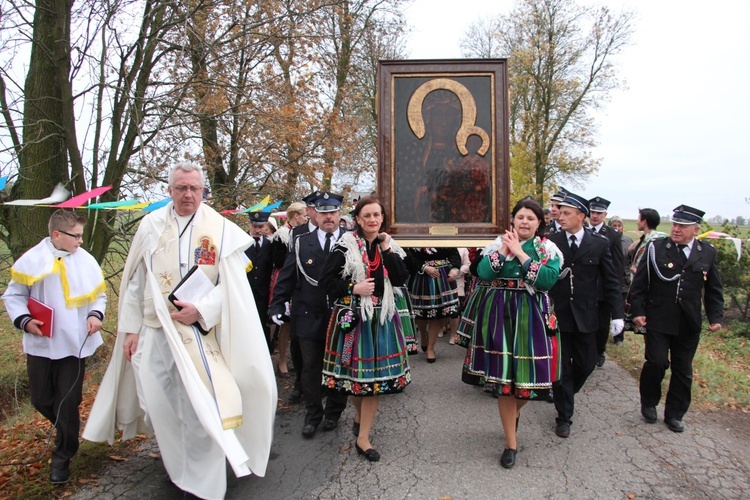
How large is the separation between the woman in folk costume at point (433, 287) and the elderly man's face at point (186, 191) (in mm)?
3642

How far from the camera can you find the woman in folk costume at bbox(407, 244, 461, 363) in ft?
22.5

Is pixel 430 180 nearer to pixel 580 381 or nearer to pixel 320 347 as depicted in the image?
pixel 320 347

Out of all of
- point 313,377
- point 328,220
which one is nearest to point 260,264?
point 328,220

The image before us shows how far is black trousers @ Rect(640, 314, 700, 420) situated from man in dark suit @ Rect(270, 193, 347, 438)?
115 inches

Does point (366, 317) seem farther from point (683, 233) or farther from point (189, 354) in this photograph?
point (683, 233)

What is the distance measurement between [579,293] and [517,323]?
3.88 feet

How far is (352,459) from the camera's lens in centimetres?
405

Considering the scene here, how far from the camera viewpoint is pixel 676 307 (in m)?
4.64

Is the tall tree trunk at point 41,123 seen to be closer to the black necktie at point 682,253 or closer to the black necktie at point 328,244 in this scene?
the black necktie at point 328,244

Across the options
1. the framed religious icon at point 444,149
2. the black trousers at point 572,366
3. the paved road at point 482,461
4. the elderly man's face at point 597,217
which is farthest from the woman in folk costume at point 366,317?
the elderly man's face at point 597,217

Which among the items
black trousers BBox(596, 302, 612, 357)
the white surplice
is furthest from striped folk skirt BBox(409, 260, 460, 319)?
the white surplice

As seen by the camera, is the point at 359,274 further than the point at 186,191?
Yes

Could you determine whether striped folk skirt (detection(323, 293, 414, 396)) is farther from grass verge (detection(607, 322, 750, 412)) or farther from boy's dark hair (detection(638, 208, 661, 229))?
boy's dark hair (detection(638, 208, 661, 229))

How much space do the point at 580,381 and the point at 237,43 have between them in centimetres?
799
